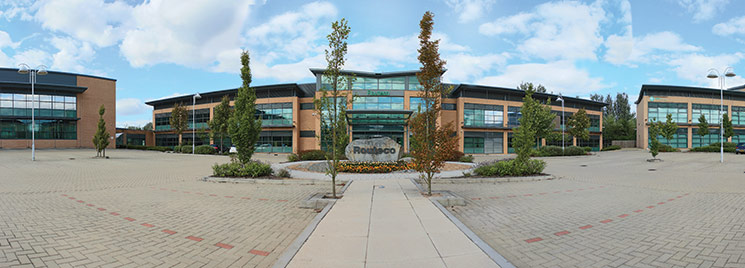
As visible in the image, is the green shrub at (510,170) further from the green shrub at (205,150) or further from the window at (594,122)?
the window at (594,122)

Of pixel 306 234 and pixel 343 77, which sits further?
pixel 343 77

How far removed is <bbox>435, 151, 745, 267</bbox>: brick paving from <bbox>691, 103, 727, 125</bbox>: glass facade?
58.5 metres

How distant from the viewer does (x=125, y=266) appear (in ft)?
12.6

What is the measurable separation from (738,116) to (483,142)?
47605mm

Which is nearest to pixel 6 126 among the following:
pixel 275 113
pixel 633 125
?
pixel 275 113

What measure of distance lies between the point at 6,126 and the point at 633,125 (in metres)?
110

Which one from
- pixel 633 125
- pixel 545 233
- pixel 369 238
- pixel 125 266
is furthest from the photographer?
pixel 633 125

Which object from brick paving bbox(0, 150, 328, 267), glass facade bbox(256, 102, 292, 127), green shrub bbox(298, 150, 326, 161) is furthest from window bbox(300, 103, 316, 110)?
brick paving bbox(0, 150, 328, 267)

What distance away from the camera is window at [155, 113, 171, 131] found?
179ft

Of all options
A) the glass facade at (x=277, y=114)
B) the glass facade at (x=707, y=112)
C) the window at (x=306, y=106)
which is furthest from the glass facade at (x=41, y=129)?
the glass facade at (x=707, y=112)

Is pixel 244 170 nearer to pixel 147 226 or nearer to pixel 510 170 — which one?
pixel 147 226

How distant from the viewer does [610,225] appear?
19.0 feet

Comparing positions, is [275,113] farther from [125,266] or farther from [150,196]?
[125,266]

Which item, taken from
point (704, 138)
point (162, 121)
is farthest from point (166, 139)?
point (704, 138)
